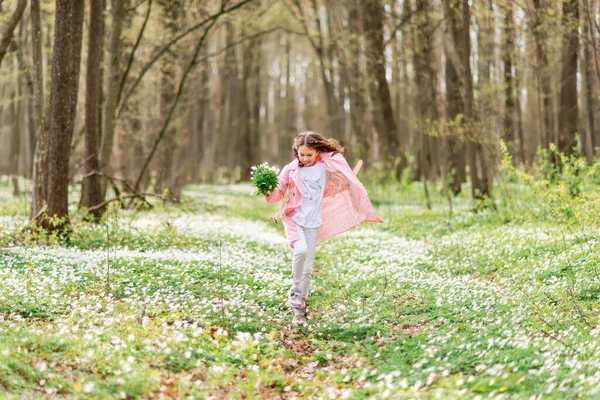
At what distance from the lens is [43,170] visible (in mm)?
13617

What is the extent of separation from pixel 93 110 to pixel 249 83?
117 ft

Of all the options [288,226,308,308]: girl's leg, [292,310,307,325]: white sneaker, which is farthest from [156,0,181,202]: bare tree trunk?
[292,310,307,325]: white sneaker

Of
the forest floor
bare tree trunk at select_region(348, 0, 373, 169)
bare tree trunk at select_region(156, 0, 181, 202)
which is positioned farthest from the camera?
bare tree trunk at select_region(348, 0, 373, 169)

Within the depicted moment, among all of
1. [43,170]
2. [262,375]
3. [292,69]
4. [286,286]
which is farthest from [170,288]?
[292,69]

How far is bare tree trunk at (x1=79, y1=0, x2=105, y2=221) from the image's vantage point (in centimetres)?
1616

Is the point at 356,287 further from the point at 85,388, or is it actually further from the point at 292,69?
the point at 292,69

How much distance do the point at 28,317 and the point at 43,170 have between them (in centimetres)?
720

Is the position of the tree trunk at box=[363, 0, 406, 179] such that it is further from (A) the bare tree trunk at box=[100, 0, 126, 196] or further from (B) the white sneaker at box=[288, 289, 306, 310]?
(B) the white sneaker at box=[288, 289, 306, 310]

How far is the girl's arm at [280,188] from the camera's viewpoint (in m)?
8.19

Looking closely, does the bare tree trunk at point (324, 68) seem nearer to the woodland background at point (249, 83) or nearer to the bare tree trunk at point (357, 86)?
the woodland background at point (249, 83)

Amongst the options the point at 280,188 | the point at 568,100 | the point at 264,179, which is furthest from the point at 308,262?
the point at 568,100

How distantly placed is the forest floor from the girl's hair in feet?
7.07

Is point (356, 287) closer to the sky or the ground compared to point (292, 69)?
closer to the ground

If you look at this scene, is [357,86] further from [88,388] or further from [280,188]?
[88,388]
